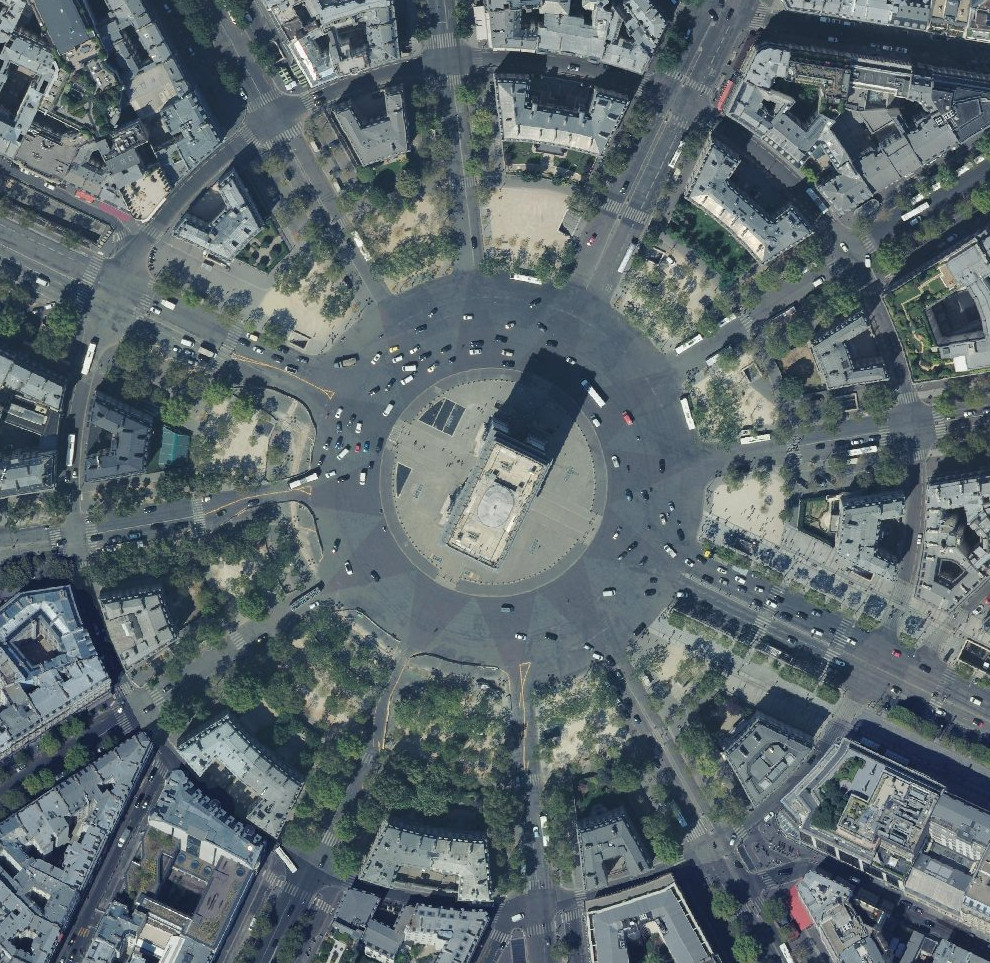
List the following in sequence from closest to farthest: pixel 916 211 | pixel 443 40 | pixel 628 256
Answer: pixel 916 211 < pixel 628 256 < pixel 443 40

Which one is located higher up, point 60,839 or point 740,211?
point 740,211

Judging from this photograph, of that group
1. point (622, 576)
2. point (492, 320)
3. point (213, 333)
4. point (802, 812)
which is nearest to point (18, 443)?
point (213, 333)

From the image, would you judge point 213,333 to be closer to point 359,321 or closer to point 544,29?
point 359,321

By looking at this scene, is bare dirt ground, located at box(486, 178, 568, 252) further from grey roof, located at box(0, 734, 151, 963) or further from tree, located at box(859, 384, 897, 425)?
grey roof, located at box(0, 734, 151, 963)

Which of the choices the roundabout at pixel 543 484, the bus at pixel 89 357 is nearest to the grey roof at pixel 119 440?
the bus at pixel 89 357

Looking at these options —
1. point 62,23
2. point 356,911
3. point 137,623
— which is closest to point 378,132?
point 62,23

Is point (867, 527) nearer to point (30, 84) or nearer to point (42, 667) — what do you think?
point (42, 667)

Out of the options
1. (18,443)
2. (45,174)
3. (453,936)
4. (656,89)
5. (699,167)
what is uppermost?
(656,89)
